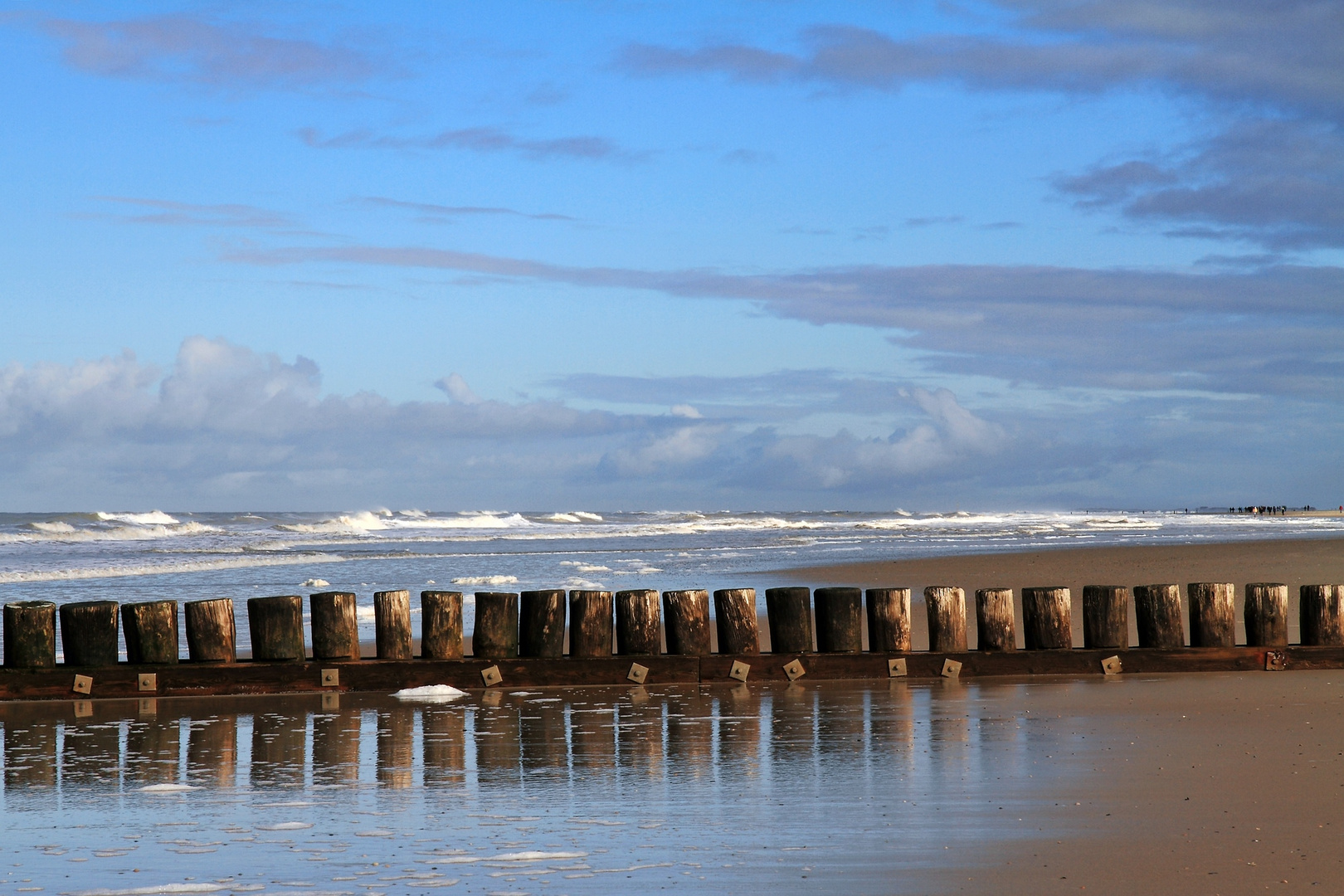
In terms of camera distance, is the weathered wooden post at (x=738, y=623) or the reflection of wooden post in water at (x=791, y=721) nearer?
the reflection of wooden post in water at (x=791, y=721)

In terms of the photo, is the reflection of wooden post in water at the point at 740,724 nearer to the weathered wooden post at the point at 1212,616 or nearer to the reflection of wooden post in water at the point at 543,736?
the reflection of wooden post in water at the point at 543,736

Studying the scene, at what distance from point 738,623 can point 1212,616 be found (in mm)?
3323

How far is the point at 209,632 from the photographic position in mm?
8039

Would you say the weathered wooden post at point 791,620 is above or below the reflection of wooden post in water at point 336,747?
above

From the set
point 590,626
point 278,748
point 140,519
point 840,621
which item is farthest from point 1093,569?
point 140,519

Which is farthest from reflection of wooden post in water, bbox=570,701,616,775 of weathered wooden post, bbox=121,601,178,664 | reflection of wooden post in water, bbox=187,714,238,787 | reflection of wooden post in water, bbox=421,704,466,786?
weathered wooden post, bbox=121,601,178,664

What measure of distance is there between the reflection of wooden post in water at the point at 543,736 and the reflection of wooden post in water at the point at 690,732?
1.79 feet

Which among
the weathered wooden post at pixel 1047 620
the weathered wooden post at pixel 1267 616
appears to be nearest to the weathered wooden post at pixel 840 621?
the weathered wooden post at pixel 1047 620

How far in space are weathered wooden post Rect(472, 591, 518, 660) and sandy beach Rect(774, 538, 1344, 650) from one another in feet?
17.7

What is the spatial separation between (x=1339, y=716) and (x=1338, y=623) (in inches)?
83.0

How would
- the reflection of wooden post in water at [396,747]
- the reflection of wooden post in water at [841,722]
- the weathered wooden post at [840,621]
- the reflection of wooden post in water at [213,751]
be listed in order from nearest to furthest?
the reflection of wooden post in water at [396,747]
the reflection of wooden post in water at [213,751]
the reflection of wooden post in water at [841,722]
the weathered wooden post at [840,621]

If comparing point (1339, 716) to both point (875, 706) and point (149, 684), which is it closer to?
point (875, 706)

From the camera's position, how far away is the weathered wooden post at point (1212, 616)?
8.55m

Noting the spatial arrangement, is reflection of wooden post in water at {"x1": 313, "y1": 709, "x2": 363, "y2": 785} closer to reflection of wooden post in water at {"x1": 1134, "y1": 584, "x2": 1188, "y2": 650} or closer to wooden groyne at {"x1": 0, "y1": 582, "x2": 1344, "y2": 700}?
wooden groyne at {"x1": 0, "y1": 582, "x2": 1344, "y2": 700}
